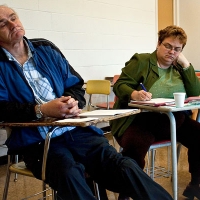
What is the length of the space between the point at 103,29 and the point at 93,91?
1.00m

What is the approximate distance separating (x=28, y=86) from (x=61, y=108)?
0.96 ft

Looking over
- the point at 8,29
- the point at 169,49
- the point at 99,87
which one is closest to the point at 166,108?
the point at 169,49

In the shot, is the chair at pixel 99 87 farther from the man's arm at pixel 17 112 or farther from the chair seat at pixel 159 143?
the man's arm at pixel 17 112

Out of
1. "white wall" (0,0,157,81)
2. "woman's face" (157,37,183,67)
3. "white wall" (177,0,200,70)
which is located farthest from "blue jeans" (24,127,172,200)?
"white wall" (177,0,200,70)

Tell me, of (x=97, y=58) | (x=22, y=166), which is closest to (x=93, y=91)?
(x=97, y=58)

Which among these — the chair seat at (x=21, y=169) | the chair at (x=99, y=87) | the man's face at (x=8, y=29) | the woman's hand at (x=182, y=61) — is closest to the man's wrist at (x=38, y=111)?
the chair seat at (x=21, y=169)

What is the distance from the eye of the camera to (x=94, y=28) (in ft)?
13.2

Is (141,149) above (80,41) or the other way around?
the other way around

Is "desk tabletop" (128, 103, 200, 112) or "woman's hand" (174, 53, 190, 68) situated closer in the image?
"desk tabletop" (128, 103, 200, 112)

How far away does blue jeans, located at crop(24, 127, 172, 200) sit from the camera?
1341 mm

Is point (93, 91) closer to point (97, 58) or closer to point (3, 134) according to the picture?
point (97, 58)

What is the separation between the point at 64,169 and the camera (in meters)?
1.36

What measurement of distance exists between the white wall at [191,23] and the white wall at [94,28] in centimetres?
89

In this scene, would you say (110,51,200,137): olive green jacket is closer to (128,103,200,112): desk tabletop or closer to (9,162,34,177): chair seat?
(128,103,200,112): desk tabletop
